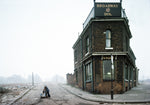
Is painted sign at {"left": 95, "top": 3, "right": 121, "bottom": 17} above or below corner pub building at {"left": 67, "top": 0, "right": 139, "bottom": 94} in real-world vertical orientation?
above

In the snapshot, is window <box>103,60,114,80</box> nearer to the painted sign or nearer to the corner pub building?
the corner pub building

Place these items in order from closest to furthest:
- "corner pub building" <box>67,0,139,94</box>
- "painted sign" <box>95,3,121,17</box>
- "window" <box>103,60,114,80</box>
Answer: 1. "corner pub building" <box>67,0,139,94</box>
2. "window" <box>103,60,114,80</box>
3. "painted sign" <box>95,3,121,17</box>

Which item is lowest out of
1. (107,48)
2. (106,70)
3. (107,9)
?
(106,70)

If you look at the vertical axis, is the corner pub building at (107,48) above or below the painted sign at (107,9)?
below

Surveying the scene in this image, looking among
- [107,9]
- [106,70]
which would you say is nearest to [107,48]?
[106,70]

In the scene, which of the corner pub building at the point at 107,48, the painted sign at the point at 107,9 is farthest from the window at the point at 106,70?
the painted sign at the point at 107,9

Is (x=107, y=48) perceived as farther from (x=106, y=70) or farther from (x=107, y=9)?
(x=107, y=9)

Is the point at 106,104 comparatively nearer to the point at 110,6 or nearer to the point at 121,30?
the point at 121,30

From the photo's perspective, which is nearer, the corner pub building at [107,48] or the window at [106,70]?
the corner pub building at [107,48]

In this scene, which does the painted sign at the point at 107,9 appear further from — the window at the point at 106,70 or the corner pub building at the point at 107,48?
the window at the point at 106,70

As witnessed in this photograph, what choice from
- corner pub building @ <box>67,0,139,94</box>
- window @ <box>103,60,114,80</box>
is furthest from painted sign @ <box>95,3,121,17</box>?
window @ <box>103,60,114,80</box>

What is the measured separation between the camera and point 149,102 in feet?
33.6

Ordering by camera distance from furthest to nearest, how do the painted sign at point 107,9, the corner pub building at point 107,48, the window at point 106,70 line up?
1. the painted sign at point 107,9
2. the window at point 106,70
3. the corner pub building at point 107,48

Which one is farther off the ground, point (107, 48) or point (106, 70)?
point (107, 48)
